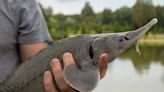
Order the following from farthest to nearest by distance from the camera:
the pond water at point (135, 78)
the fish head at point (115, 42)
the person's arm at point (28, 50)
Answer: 1. the pond water at point (135, 78)
2. the person's arm at point (28, 50)
3. the fish head at point (115, 42)

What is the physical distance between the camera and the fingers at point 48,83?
1567mm

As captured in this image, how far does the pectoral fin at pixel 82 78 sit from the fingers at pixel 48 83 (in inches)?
3.2

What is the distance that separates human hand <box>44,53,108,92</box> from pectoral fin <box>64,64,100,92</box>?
0.09 ft

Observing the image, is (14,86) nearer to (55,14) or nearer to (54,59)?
(54,59)

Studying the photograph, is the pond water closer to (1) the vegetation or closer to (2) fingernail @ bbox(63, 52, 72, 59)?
(2) fingernail @ bbox(63, 52, 72, 59)

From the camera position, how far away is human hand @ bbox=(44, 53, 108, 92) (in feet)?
4.92

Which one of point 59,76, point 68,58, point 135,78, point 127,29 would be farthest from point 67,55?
point 127,29

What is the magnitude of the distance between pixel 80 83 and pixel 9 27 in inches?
15.8

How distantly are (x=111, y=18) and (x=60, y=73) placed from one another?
28805mm

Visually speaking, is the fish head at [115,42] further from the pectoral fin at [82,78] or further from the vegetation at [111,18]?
the vegetation at [111,18]

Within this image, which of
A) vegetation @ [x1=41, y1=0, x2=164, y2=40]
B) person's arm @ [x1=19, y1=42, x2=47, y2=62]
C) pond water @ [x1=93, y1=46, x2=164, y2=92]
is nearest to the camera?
person's arm @ [x1=19, y1=42, x2=47, y2=62]

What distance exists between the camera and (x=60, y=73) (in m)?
1.58

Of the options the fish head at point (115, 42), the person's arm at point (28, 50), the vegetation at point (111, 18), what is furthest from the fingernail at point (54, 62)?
the vegetation at point (111, 18)

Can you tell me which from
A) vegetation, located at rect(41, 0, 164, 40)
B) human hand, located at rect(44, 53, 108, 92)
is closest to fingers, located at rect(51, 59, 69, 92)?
human hand, located at rect(44, 53, 108, 92)
